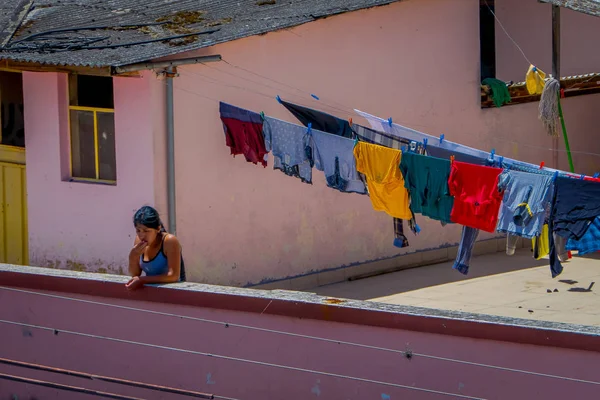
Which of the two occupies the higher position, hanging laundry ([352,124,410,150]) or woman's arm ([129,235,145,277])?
hanging laundry ([352,124,410,150])

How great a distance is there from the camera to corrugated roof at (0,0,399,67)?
11.8 metres

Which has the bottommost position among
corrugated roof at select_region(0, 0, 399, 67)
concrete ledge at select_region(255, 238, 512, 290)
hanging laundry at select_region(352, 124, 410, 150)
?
concrete ledge at select_region(255, 238, 512, 290)

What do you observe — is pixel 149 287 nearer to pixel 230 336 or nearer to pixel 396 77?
pixel 230 336

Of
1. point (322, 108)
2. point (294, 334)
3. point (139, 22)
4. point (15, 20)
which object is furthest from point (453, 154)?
point (15, 20)

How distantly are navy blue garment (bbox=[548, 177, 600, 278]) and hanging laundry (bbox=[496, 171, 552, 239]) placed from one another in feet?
0.36

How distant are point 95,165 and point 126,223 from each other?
0.90 m

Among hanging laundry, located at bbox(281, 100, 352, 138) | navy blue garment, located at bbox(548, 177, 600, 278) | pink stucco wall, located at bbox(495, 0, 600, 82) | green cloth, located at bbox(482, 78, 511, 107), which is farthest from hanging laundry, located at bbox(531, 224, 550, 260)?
pink stucco wall, located at bbox(495, 0, 600, 82)

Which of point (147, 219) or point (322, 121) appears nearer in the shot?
point (147, 219)

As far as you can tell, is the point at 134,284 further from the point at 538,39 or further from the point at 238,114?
the point at 538,39

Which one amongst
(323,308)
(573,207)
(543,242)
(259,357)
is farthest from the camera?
(543,242)

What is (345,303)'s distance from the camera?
22.5 feet

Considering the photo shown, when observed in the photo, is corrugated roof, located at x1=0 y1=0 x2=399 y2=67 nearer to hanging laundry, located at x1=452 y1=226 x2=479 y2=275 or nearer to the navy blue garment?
hanging laundry, located at x1=452 y1=226 x2=479 y2=275

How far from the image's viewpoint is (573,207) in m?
9.37

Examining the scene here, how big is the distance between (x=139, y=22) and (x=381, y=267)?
A: 4.53 meters
